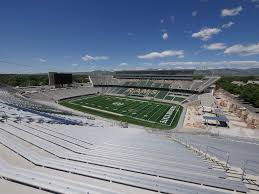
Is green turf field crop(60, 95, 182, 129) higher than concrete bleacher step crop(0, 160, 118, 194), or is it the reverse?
concrete bleacher step crop(0, 160, 118, 194)

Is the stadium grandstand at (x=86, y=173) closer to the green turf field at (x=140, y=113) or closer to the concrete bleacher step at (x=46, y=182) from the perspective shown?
the concrete bleacher step at (x=46, y=182)

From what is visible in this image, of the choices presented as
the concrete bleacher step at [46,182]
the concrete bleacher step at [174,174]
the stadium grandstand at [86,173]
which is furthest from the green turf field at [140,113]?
the concrete bleacher step at [46,182]

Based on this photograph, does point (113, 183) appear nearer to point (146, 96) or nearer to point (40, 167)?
point (40, 167)

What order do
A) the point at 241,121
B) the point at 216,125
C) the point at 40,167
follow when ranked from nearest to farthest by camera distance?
the point at 40,167, the point at 216,125, the point at 241,121

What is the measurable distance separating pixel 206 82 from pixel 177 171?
69556 mm

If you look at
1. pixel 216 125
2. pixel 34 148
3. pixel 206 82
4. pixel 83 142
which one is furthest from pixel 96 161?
pixel 206 82

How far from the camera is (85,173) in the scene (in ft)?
22.2

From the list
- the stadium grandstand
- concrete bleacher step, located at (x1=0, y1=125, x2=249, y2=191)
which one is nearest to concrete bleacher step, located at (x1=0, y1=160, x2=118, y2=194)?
the stadium grandstand

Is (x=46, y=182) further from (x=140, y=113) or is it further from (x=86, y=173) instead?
(x=140, y=113)

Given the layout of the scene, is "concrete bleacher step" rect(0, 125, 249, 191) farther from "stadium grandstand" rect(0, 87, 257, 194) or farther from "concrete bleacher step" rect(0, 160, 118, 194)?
"concrete bleacher step" rect(0, 160, 118, 194)

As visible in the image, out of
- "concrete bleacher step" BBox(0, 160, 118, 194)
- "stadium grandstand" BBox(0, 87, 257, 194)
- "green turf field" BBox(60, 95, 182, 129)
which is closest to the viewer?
"concrete bleacher step" BBox(0, 160, 118, 194)

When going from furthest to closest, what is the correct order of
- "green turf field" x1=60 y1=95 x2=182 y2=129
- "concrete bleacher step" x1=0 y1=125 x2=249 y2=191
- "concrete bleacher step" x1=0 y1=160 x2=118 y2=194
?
"green turf field" x1=60 y1=95 x2=182 y2=129
"concrete bleacher step" x1=0 y1=125 x2=249 y2=191
"concrete bleacher step" x1=0 y1=160 x2=118 y2=194

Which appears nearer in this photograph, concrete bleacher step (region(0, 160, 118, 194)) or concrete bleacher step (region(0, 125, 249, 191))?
concrete bleacher step (region(0, 160, 118, 194))

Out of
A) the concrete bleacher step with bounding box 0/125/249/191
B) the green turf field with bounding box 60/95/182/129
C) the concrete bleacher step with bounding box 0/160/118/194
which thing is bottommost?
the green turf field with bounding box 60/95/182/129
